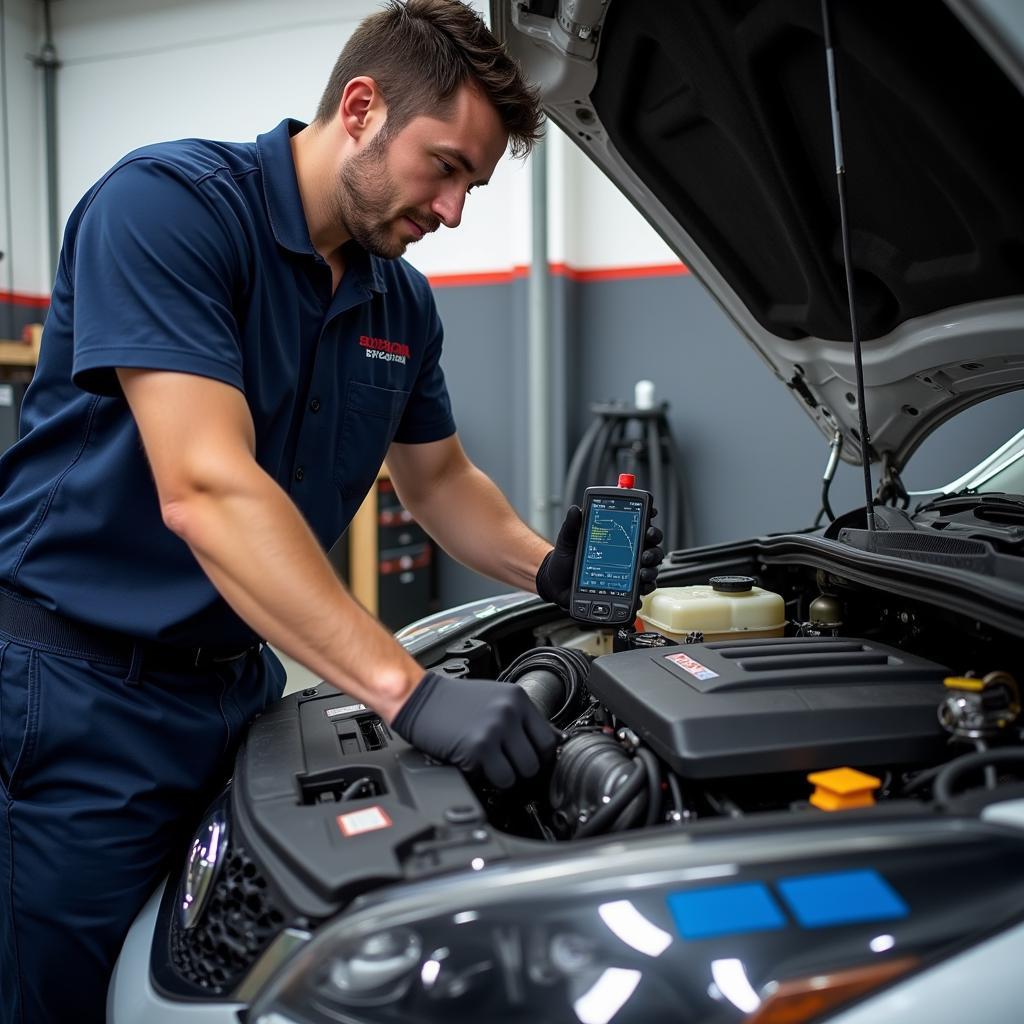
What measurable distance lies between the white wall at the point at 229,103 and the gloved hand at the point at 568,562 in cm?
286

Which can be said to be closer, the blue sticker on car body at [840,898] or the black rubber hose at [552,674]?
the blue sticker on car body at [840,898]

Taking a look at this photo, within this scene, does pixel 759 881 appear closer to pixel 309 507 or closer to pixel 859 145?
pixel 309 507

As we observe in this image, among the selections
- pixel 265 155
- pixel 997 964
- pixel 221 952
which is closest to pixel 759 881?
pixel 997 964

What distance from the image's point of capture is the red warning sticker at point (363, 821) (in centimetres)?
75

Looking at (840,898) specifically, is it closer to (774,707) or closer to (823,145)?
(774,707)

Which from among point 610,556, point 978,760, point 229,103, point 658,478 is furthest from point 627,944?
point 229,103

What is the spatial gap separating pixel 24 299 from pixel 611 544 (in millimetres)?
5224

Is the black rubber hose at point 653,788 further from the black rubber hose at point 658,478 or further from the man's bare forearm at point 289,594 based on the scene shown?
the black rubber hose at point 658,478

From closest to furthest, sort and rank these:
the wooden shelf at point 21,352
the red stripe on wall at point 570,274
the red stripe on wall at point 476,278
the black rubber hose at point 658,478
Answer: the black rubber hose at point 658,478
the red stripe on wall at point 570,274
the red stripe on wall at point 476,278
the wooden shelf at point 21,352

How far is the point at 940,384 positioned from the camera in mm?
1508

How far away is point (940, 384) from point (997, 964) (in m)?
1.10

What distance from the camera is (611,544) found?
126 cm

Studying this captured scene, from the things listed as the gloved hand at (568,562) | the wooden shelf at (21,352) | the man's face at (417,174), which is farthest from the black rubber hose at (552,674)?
the wooden shelf at (21,352)

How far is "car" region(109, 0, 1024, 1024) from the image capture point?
0.62m
